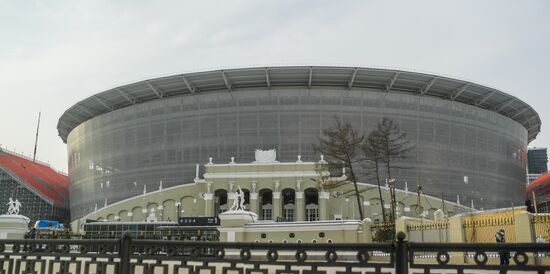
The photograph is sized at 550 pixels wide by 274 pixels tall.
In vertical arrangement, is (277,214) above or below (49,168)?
below

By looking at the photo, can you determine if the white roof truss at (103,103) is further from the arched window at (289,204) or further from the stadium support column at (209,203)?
the arched window at (289,204)

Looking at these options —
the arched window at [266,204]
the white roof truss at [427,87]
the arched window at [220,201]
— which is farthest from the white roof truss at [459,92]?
the arched window at [220,201]

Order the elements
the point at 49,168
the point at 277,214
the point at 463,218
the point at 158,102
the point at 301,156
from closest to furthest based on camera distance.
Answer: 1. the point at 463,218
2. the point at 277,214
3. the point at 301,156
4. the point at 158,102
5. the point at 49,168

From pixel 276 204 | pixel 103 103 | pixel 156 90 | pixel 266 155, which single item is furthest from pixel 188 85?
pixel 276 204

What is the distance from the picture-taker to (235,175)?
65.4 metres

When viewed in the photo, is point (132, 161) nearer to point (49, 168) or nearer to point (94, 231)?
point (94, 231)

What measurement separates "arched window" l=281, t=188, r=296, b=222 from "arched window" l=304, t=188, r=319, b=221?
68.4 inches

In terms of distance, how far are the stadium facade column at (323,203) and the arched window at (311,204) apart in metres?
2.02

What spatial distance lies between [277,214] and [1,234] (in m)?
36.9

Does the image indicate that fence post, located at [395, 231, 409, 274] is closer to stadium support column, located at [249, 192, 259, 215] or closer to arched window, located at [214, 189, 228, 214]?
stadium support column, located at [249, 192, 259, 215]

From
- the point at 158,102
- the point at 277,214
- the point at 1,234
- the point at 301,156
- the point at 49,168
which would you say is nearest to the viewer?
the point at 1,234

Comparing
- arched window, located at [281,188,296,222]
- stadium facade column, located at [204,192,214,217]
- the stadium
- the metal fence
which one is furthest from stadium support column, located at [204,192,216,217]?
the metal fence

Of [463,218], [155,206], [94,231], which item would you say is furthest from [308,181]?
[463,218]

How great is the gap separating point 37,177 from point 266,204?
52003mm
